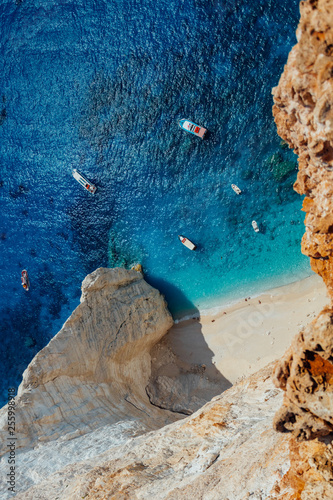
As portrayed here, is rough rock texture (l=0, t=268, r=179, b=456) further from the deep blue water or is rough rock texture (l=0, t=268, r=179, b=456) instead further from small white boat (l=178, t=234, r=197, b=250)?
small white boat (l=178, t=234, r=197, b=250)

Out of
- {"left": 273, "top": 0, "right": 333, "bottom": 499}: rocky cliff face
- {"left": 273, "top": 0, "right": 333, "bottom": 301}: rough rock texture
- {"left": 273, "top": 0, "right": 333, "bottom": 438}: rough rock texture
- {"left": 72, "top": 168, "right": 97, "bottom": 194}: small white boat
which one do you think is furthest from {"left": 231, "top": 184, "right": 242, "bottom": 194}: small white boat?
{"left": 273, "top": 0, "right": 333, "bottom": 499}: rocky cliff face

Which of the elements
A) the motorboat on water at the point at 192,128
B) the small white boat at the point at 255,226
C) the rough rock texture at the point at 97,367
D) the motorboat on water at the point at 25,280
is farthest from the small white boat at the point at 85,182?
the small white boat at the point at 255,226

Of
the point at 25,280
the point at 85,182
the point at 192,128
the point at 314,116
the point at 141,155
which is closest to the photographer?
the point at 314,116

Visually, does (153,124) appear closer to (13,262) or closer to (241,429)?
(13,262)

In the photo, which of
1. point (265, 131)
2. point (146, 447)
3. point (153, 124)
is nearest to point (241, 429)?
point (146, 447)

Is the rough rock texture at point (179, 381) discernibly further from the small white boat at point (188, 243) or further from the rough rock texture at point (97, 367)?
the small white boat at point (188, 243)

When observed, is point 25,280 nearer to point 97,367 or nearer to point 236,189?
point 97,367

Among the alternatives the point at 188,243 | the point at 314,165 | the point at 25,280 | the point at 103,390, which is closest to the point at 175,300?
the point at 188,243
